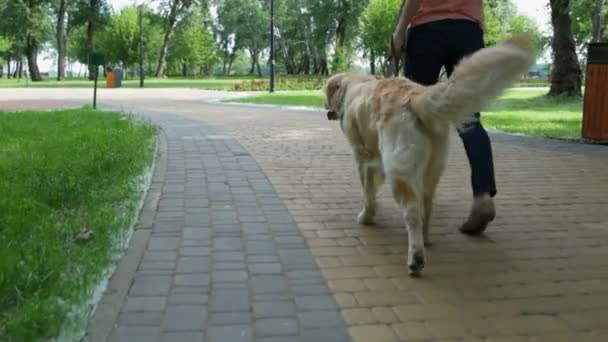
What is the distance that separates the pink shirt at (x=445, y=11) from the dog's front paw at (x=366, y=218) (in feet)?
4.99

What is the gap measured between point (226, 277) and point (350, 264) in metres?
0.81

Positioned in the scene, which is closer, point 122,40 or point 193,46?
point 122,40

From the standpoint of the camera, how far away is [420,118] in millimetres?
3643

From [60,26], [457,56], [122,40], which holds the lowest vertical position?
[457,56]

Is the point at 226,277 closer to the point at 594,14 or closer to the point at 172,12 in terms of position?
the point at 594,14

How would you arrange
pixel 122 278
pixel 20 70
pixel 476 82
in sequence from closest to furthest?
pixel 476 82 → pixel 122 278 → pixel 20 70

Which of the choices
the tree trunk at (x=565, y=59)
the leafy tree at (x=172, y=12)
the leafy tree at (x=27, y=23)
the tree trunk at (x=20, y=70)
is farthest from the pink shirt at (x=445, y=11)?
the tree trunk at (x=20, y=70)

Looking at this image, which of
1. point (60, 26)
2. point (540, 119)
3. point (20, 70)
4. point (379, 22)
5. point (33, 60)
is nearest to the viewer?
point (540, 119)

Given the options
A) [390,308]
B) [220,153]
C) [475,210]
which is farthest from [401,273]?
[220,153]

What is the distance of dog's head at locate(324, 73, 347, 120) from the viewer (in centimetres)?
498

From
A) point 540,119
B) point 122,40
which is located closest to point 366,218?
point 540,119

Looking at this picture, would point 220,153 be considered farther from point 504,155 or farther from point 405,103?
point 405,103

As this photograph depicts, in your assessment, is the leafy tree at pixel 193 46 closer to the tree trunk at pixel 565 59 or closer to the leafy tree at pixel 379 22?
the leafy tree at pixel 379 22

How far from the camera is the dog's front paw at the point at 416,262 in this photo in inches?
142
